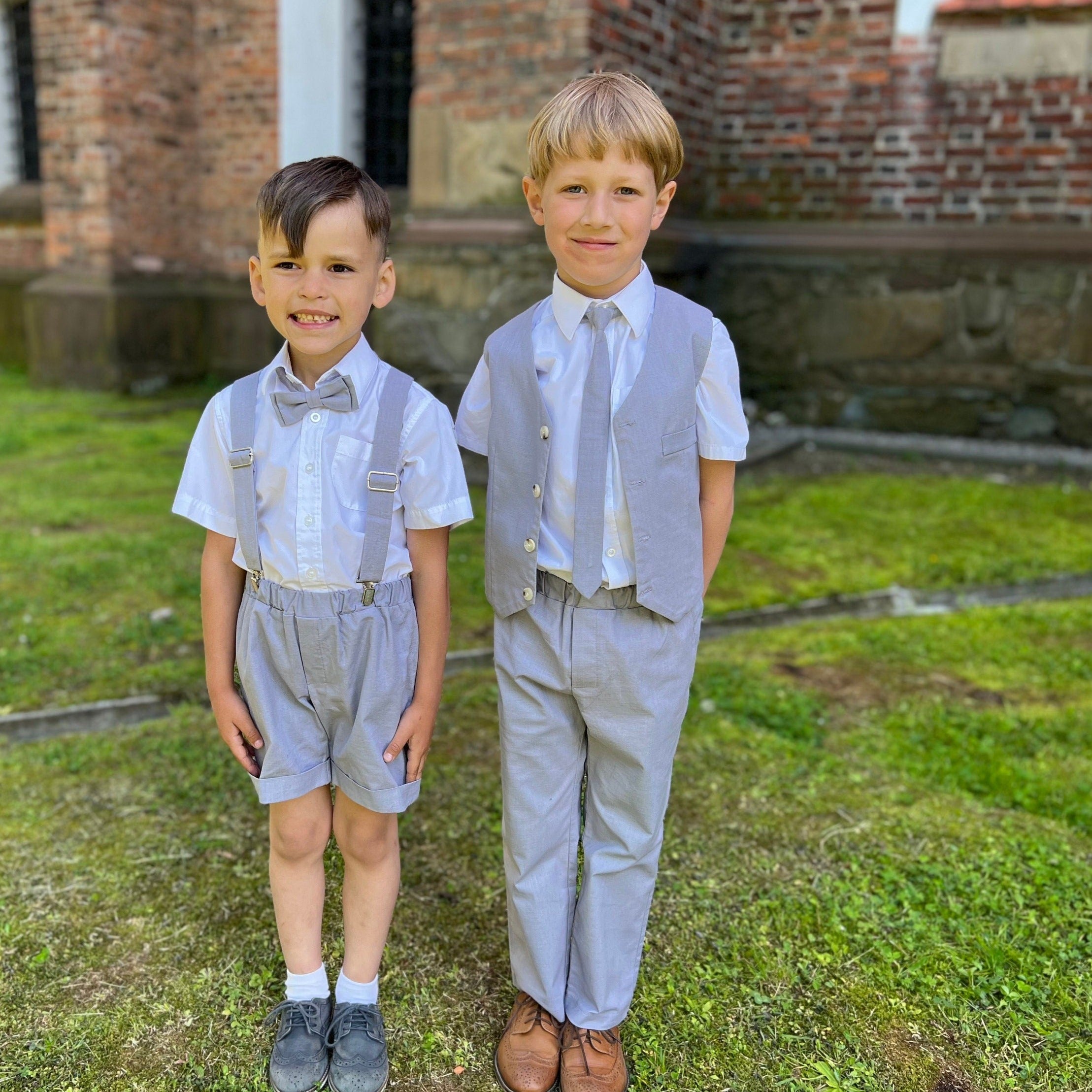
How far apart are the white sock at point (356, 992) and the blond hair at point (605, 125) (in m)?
1.39

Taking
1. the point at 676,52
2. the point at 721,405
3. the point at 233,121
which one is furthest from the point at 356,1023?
the point at 233,121

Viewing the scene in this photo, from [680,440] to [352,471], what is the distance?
20.2 inches

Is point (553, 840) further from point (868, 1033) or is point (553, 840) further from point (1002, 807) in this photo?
point (1002, 807)

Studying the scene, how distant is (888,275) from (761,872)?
200 inches

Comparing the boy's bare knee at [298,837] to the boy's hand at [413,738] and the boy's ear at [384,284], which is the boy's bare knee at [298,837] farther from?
the boy's ear at [384,284]

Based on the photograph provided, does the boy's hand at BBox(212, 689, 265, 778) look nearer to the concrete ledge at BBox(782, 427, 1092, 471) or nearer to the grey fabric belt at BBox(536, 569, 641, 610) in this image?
the grey fabric belt at BBox(536, 569, 641, 610)

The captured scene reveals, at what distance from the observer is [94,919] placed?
80.2 inches

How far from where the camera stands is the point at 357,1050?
1680mm

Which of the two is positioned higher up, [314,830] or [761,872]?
[314,830]

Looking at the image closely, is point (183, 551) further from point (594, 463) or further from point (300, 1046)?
point (594, 463)

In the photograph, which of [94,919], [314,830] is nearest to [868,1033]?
[314,830]

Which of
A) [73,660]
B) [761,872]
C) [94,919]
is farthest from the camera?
[73,660]

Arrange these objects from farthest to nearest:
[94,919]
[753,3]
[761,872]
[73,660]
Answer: [753,3] < [73,660] < [761,872] < [94,919]

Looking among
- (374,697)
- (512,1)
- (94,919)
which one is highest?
(512,1)
